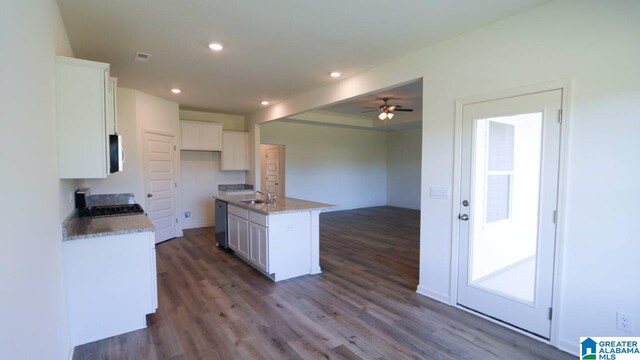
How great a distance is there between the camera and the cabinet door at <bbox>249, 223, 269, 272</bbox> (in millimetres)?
3807

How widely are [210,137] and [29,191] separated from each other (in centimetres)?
554

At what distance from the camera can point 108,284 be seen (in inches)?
101

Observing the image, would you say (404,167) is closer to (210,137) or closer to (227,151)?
(227,151)

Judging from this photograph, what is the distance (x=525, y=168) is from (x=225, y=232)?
419 cm

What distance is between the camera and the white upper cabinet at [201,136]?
652cm

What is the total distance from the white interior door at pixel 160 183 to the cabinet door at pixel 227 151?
119 centimetres

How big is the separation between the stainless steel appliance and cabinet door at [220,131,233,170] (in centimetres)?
198

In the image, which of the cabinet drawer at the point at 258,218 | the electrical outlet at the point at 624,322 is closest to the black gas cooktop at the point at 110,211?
the cabinet drawer at the point at 258,218

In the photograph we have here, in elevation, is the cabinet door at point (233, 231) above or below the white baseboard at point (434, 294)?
above

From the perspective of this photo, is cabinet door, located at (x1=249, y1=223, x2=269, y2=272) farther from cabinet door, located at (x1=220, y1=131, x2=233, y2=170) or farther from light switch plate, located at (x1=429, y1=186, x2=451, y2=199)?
cabinet door, located at (x1=220, y1=131, x2=233, y2=170)

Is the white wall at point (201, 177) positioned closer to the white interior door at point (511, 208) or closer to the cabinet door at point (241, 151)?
the cabinet door at point (241, 151)

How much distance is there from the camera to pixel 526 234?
2.66 m

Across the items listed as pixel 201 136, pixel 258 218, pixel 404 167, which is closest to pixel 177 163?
pixel 201 136

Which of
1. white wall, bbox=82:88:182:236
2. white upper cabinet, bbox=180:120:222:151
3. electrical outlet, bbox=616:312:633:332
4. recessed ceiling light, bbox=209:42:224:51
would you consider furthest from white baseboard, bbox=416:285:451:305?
white upper cabinet, bbox=180:120:222:151
